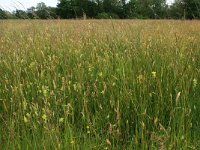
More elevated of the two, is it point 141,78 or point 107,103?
point 141,78

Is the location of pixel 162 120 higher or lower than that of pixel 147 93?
lower

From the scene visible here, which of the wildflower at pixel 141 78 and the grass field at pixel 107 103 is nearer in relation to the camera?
the grass field at pixel 107 103

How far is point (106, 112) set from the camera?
2.28 meters

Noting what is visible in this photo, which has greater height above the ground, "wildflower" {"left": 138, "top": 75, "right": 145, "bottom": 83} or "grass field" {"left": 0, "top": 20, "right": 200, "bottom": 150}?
"wildflower" {"left": 138, "top": 75, "right": 145, "bottom": 83}

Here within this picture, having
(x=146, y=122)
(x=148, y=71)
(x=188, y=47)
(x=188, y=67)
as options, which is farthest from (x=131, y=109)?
(x=188, y=47)

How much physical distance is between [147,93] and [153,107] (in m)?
0.11

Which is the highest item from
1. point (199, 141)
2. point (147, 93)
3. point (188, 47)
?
point (188, 47)

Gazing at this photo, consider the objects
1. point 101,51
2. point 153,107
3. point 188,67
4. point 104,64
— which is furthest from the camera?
point 101,51

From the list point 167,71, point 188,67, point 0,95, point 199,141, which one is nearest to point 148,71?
point 167,71

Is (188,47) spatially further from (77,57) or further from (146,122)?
(146,122)

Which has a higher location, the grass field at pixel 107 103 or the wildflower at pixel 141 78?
the wildflower at pixel 141 78

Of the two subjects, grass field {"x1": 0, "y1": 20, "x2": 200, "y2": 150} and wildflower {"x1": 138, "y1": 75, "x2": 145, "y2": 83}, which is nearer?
grass field {"x1": 0, "y1": 20, "x2": 200, "y2": 150}

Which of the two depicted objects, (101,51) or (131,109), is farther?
(101,51)

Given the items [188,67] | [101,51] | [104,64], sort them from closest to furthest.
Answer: [188,67]
[104,64]
[101,51]
